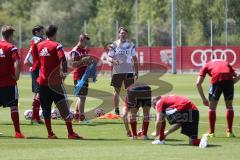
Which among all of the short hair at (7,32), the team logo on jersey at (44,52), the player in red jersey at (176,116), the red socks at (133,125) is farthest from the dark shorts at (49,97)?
the player in red jersey at (176,116)

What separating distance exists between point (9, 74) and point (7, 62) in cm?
24

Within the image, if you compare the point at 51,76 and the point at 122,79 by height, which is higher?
the point at 51,76

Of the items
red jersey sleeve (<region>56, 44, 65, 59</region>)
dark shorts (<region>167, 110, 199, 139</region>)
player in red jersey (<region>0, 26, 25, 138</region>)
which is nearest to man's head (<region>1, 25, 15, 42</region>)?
player in red jersey (<region>0, 26, 25, 138</region>)

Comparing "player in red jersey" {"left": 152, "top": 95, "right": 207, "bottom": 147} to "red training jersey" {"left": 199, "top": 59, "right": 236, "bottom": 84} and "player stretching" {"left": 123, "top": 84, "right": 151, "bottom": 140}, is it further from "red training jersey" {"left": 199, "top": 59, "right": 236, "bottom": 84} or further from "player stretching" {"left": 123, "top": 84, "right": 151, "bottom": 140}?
"red training jersey" {"left": 199, "top": 59, "right": 236, "bottom": 84}

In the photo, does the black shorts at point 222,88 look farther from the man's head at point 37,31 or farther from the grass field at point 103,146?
the man's head at point 37,31

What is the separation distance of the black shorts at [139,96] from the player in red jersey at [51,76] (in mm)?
1255

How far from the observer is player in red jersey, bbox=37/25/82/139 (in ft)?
49.9

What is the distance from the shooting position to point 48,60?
15.3m

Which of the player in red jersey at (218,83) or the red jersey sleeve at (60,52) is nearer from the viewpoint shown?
the red jersey sleeve at (60,52)

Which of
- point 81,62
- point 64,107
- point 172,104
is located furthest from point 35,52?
point 172,104

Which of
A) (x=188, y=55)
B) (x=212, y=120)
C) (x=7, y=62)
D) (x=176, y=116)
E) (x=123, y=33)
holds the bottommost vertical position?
(x=188, y=55)

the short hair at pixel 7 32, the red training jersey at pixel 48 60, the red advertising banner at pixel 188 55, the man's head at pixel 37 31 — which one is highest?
the short hair at pixel 7 32

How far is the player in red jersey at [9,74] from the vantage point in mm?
15414

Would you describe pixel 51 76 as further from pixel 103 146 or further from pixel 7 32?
pixel 103 146
